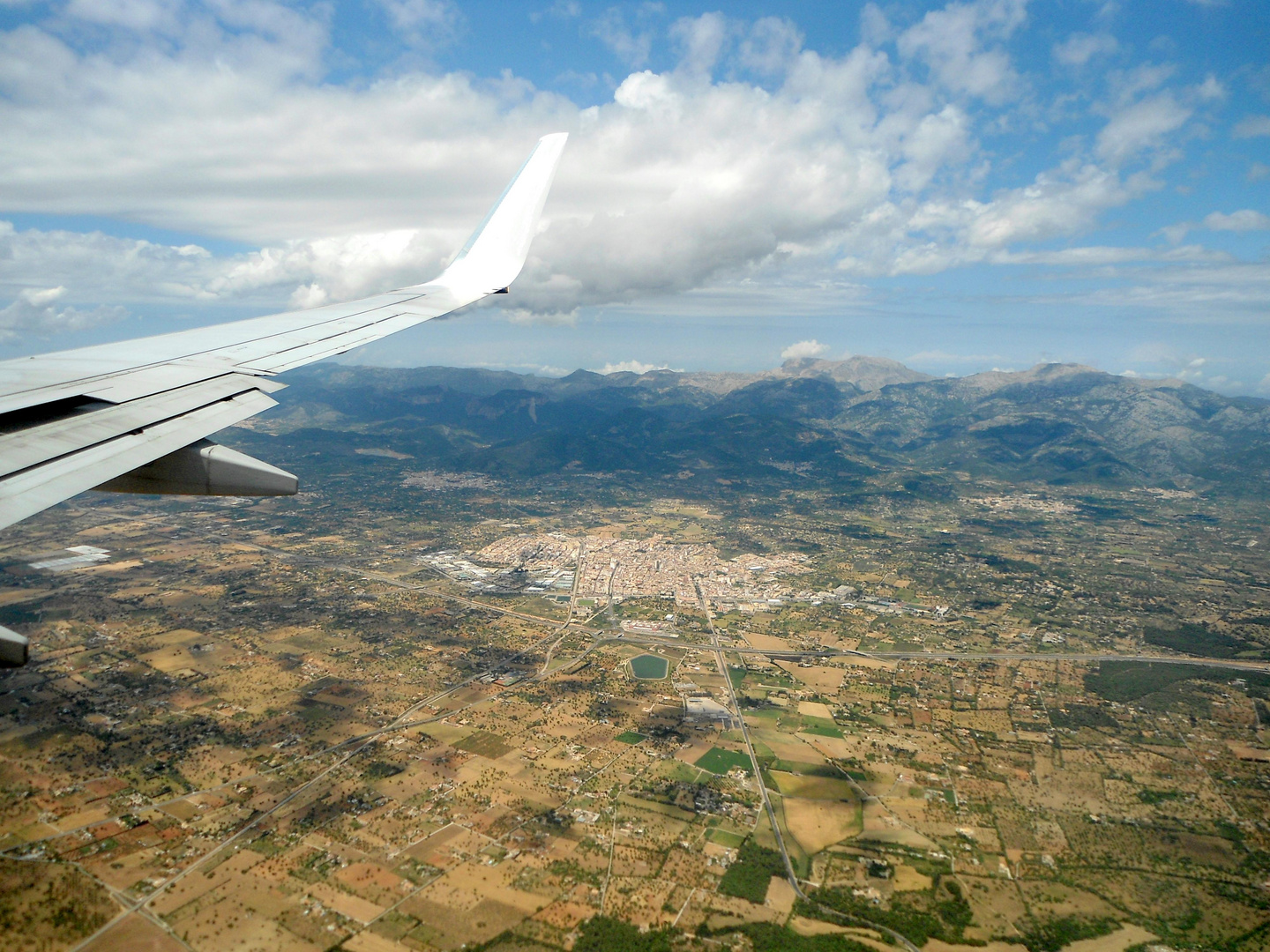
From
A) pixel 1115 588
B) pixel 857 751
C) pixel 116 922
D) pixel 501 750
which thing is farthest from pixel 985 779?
pixel 1115 588

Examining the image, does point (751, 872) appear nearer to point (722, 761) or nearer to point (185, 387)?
point (722, 761)

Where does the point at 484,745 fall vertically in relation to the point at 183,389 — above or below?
below

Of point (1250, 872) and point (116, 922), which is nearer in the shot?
point (116, 922)

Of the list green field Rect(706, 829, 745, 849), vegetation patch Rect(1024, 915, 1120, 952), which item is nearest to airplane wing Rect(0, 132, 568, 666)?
green field Rect(706, 829, 745, 849)

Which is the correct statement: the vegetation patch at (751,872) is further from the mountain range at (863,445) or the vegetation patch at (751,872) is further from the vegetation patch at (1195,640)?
the mountain range at (863,445)

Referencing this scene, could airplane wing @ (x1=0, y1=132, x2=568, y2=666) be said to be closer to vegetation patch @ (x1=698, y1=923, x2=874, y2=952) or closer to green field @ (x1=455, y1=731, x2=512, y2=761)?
vegetation patch @ (x1=698, y1=923, x2=874, y2=952)

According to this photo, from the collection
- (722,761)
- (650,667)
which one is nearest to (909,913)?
(722,761)

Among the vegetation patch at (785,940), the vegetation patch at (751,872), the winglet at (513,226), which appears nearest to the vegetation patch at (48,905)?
the vegetation patch at (785,940)

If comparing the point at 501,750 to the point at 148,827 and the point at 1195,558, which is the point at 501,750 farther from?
the point at 1195,558
